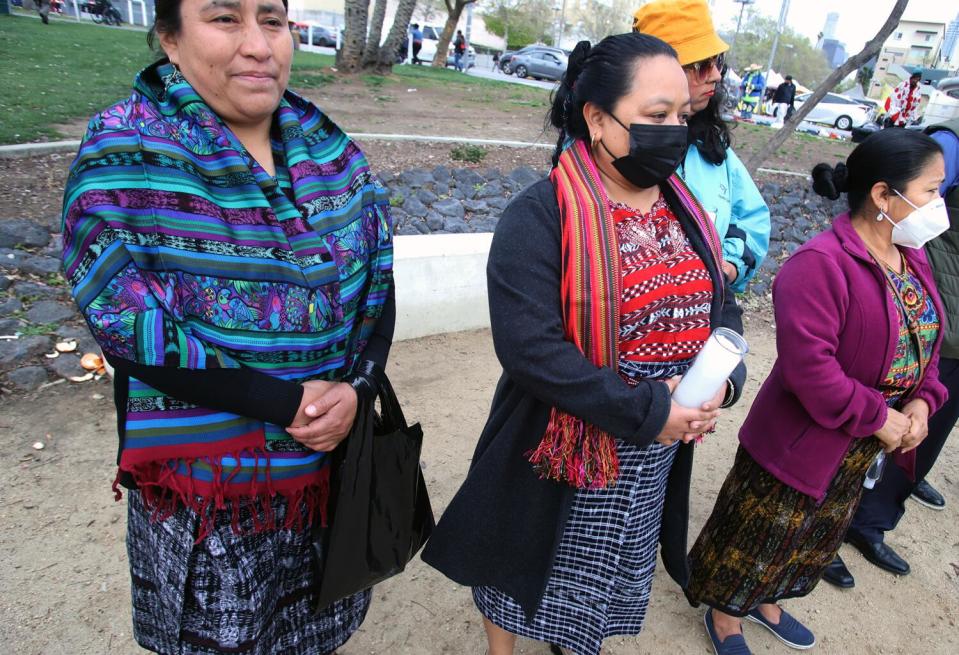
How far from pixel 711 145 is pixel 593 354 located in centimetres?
115

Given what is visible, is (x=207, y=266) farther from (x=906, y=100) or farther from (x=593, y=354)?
Result: (x=906, y=100)

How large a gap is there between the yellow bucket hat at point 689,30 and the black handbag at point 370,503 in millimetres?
1414

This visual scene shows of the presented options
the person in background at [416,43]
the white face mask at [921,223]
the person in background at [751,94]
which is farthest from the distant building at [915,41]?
the white face mask at [921,223]

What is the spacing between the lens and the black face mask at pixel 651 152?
1592 millimetres

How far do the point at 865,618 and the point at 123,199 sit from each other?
307cm

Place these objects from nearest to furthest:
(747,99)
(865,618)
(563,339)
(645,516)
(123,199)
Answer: (123,199) → (563,339) → (645,516) → (865,618) → (747,99)

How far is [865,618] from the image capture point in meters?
2.69

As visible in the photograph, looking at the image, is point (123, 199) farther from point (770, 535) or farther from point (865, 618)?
point (865, 618)

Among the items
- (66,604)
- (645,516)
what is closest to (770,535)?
(645,516)

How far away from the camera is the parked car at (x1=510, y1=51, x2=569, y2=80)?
94.2 ft

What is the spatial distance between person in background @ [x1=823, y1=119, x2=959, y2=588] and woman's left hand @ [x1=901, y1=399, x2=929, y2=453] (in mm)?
546

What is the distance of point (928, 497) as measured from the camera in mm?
3453

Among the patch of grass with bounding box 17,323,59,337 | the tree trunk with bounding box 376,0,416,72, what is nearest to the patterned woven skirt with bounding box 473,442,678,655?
the patch of grass with bounding box 17,323,59,337

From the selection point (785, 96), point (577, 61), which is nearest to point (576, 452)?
point (577, 61)
